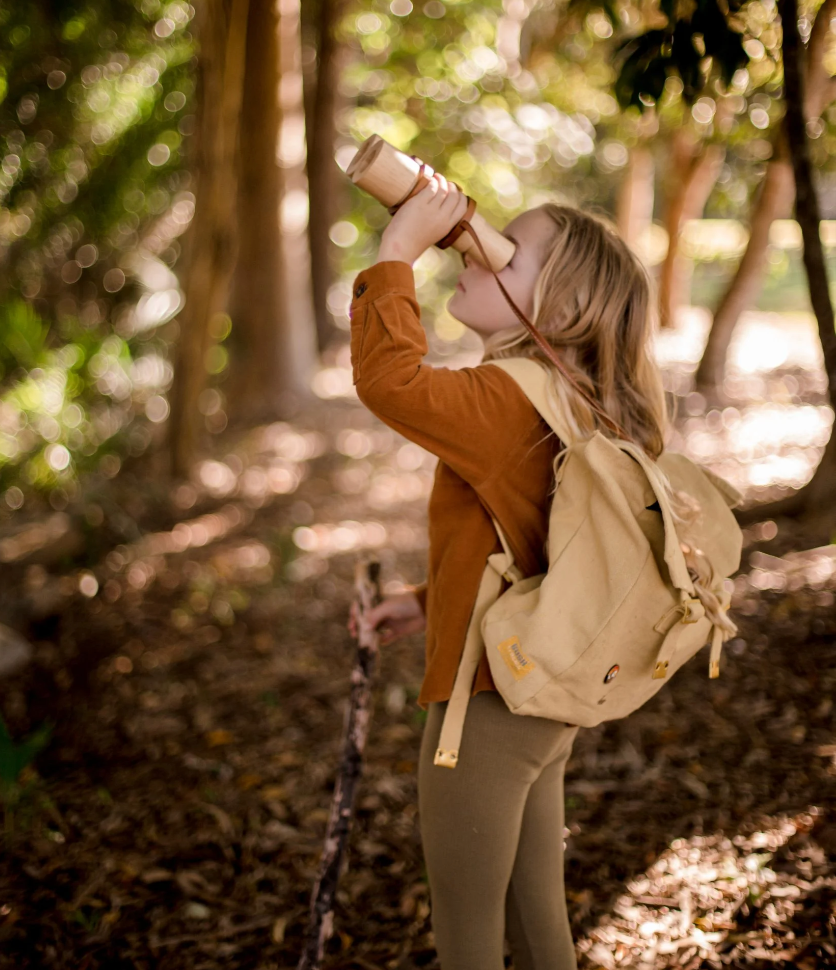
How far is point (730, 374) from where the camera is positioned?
8492 mm

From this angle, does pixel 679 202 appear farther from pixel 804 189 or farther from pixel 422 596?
pixel 422 596

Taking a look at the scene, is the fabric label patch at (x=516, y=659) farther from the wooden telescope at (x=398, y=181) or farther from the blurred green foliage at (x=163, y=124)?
the blurred green foliage at (x=163, y=124)

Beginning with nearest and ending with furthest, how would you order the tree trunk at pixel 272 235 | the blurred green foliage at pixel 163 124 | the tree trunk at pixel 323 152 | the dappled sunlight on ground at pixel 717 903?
the dappled sunlight on ground at pixel 717 903 → the blurred green foliage at pixel 163 124 → the tree trunk at pixel 272 235 → the tree trunk at pixel 323 152

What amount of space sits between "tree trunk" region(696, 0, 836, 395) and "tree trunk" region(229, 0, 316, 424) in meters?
3.31

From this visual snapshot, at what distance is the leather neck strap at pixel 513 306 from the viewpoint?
1494mm

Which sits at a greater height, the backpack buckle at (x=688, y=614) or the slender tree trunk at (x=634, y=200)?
the slender tree trunk at (x=634, y=200)

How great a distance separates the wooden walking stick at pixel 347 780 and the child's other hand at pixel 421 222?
76 centimetres

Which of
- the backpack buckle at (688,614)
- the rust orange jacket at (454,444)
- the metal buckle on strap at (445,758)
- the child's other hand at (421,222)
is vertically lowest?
the metal buckle on strap at (445,758)

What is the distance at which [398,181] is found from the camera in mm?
1480

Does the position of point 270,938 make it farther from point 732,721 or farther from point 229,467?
point 229,467

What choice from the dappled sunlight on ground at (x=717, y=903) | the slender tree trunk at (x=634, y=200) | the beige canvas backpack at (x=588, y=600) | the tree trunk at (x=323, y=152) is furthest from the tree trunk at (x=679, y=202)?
the beige canvas backpack at (x=588, y=600)

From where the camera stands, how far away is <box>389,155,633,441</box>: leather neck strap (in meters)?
1.49

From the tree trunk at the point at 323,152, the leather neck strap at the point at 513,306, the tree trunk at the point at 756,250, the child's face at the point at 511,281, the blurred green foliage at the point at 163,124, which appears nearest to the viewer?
the leather neck strap at the point at 513,306

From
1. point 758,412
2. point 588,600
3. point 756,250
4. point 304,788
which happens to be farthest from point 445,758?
point 758,412
